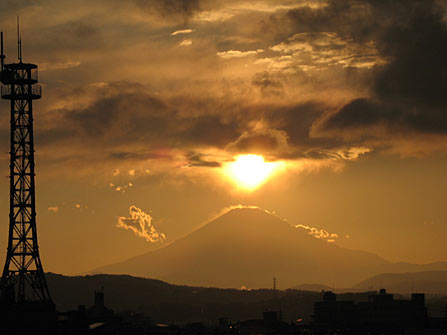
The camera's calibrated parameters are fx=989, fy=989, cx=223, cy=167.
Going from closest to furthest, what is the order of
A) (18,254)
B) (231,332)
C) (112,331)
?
(18,254), (112,331), (231,332)

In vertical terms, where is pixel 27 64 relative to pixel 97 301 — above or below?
above

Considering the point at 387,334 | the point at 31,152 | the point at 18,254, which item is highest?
the point at 31,152

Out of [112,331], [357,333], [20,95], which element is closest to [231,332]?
[357,333]

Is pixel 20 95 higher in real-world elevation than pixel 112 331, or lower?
higher

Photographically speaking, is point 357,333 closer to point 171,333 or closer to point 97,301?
point 171,333

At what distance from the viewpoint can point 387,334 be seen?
192m

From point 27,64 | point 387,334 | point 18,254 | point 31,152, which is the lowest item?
point 387,334

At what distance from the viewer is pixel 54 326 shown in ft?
396

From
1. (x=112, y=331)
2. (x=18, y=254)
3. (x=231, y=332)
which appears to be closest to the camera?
(x=18, y=254)

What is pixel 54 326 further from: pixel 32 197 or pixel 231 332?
pixel 231 332

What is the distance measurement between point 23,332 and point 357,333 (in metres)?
97.2

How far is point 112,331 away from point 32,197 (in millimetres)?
34615

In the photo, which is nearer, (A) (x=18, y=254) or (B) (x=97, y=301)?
(A) (x=18, y=254)

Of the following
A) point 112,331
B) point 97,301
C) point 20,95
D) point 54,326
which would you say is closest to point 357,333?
point 97,301
